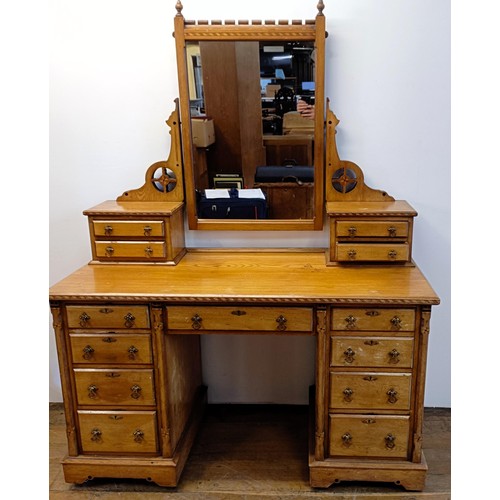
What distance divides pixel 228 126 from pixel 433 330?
1.35 m

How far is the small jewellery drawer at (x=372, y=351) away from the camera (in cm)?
187

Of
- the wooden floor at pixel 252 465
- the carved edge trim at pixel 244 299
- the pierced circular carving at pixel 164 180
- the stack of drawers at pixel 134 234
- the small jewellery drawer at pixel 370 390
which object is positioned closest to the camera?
the carved edge trim at pixel 244 299

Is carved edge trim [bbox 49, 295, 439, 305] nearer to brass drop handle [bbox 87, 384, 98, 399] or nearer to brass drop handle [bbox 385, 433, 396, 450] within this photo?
brass drop handle [bbox 87, 384, 98, 399]

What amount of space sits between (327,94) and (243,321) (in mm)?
1035

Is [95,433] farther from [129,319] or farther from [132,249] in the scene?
[132,249]

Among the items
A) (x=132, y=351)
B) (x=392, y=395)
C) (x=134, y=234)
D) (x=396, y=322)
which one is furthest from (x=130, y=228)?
(x=392, y=395)

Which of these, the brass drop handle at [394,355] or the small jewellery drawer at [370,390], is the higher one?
the brass drop handle at [394,355]

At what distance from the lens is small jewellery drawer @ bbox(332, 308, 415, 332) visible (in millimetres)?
1832

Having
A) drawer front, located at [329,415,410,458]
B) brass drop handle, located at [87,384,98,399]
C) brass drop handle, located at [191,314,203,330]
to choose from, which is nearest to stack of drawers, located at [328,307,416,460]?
drawer front, located at [329,415,410,458]

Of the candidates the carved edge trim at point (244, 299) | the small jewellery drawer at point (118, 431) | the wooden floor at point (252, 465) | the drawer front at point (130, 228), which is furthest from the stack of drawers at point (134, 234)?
the wooden floor at point (252, 465)

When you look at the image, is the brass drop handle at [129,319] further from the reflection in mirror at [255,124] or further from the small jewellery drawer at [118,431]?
the reflection in mirror at [255,124]

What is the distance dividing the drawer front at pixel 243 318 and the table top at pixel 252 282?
5cm

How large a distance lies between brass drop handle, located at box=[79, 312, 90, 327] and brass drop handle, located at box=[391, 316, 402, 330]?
44.2 inches
